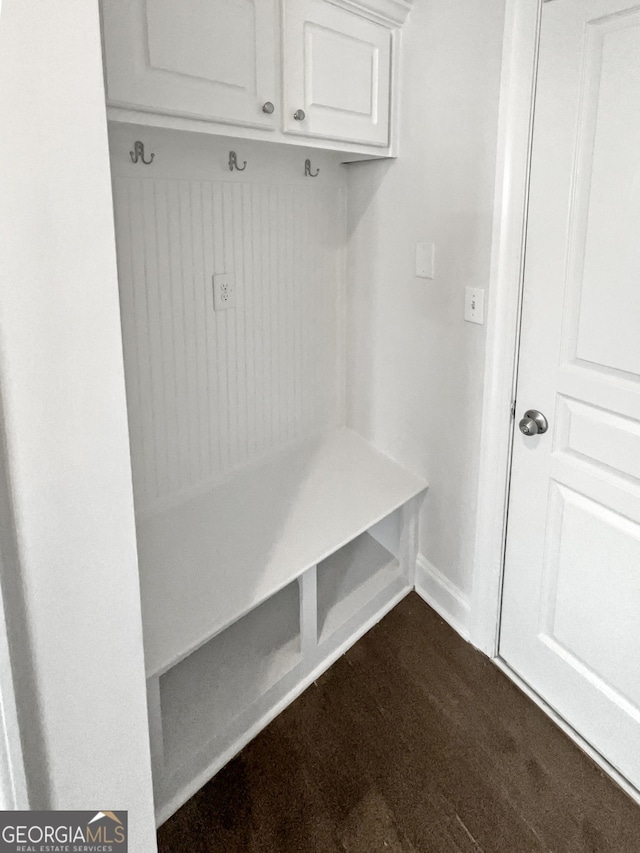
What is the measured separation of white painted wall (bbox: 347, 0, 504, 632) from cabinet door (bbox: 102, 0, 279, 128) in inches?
21.7

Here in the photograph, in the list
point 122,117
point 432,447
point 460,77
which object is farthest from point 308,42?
point 432,447

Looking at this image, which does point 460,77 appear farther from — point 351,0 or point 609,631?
point 609,631

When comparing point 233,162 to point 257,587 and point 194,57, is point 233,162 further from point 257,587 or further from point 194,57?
point 257,587

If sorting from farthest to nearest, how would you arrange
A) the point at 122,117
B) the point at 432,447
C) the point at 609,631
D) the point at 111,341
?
the point at 432,447 < the point at 609,631 < the point at 122,117 < the point at 111,341

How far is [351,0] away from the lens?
1.71 meters

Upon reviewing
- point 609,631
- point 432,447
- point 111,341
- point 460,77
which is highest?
point 460,77

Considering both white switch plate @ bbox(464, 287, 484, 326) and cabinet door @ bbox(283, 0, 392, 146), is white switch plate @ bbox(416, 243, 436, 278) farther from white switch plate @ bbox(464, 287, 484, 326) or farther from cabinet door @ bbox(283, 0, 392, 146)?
cabinet door @ bbox(283, 0, 392, 146)

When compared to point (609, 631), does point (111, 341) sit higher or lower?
higher

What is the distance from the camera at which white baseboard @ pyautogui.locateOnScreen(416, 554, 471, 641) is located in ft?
6.81

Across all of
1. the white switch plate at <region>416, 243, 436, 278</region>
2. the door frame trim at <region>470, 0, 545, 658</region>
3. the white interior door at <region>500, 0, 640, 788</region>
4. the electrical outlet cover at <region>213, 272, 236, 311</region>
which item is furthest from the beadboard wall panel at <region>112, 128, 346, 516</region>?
the white interior door at <region>500, 0, 640, 788</region>

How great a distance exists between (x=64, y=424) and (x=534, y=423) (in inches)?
49.7

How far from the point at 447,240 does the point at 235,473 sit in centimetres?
113

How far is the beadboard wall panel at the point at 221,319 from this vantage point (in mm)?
1801

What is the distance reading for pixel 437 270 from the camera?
1.95 m
